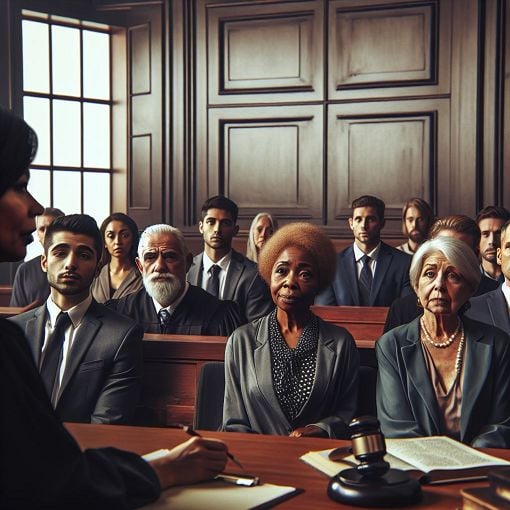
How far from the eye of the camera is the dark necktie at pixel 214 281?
6719 mm

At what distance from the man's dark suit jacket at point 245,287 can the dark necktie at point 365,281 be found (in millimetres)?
1028

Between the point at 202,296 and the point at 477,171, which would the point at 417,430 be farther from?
the point at 477,171

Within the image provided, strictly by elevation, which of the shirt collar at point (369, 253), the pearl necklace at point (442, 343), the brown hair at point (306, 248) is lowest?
the pearl necklace at point (442, 343)

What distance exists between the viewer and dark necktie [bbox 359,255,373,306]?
7180 millimetres

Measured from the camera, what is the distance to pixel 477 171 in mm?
9266

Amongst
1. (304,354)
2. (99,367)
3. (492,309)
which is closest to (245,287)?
(492,309)

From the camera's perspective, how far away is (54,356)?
363 centimetres

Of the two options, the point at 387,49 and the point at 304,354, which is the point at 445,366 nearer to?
the point at 304,354

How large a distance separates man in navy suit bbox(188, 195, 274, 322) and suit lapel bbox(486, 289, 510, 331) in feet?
6.38

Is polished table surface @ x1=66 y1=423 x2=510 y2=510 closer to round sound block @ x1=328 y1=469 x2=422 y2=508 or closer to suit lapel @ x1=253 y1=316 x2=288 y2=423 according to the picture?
round sound block @ x1=328 y1=469 x2=422 y2=508

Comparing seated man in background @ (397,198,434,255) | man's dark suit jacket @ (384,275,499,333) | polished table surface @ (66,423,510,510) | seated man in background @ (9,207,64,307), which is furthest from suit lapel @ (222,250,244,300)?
polished table surface @ (66,423,510,510)

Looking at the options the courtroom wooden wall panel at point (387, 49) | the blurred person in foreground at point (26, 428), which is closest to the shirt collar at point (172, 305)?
the blurred person in foreground at point (26, 428)

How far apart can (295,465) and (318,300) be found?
4761mm

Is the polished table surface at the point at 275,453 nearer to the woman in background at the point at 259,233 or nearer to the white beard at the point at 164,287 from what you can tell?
the white beard at the point at 164,287
